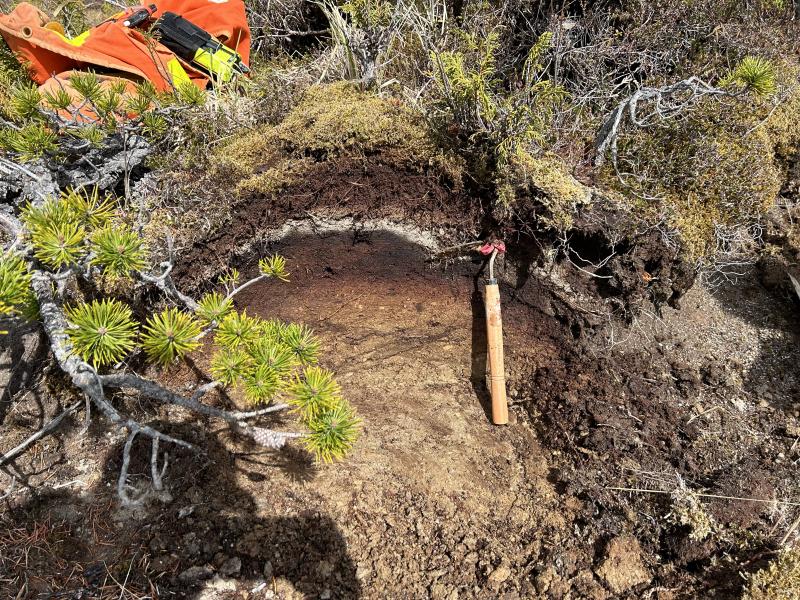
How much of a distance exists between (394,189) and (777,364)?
7.38 feet

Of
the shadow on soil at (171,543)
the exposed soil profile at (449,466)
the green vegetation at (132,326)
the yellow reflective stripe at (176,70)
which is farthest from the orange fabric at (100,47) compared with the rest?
the shadow on soil at (171,543)

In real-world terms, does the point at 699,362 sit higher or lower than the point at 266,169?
lower

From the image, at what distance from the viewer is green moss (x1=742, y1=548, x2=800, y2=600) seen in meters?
1.57

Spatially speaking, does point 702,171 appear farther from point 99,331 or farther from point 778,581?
point 99,331

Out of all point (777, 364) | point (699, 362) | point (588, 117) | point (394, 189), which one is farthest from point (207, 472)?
point (777, 364)

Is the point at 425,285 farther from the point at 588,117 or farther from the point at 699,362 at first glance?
the point at 699,362

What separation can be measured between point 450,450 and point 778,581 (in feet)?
4.32

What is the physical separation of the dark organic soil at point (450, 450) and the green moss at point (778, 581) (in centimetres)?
9

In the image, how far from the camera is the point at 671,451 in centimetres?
210

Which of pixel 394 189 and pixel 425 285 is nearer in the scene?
pixel 394 189

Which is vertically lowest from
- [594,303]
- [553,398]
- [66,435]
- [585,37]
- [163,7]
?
[66,435]

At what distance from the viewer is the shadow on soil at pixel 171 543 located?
1735 millimetres

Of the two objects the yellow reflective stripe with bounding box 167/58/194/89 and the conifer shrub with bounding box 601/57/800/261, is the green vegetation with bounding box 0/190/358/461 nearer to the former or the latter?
the yellow reflective stripe with bounding box 167/58/194/89

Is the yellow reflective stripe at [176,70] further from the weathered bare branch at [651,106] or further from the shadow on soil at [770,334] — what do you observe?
the shadow on soil at [770,334]
